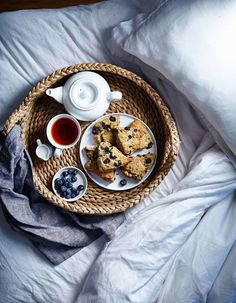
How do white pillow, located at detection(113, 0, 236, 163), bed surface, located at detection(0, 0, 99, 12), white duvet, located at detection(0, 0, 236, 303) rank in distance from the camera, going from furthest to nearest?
bed surface, located at detection(0, 0, 99, 12), white duvet, located at detection(0, 0, 236, 303), white pillow, located at detection(113, 0, 236, 163)

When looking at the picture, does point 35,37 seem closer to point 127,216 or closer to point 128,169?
point 128,169

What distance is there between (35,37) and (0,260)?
1.90 feet

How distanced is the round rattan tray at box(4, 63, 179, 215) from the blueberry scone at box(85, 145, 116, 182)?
39 mm

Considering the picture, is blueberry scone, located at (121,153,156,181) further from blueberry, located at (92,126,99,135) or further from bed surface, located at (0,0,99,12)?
bed surface, located at (0,0,99,12)

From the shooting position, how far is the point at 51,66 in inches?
47.3

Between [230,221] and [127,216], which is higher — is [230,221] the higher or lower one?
the lower one

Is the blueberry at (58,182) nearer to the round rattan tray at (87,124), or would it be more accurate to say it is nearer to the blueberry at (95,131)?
the round rattan tray at (87,124)

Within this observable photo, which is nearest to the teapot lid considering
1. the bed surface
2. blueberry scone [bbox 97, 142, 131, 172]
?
blueberry scone [bbox 97, 142, 131, 172]

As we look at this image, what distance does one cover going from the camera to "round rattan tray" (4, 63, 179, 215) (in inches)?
44.3

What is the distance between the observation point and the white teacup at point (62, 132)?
3.72ft

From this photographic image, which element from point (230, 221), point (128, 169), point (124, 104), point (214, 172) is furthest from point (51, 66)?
point (230, 221)

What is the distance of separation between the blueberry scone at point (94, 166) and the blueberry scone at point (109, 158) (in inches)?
0.8

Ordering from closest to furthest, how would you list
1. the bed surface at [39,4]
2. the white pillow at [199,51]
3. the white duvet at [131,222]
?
the white pillow at [199,51]
the white duvet at [131,222]
the bed surface at [39,4]

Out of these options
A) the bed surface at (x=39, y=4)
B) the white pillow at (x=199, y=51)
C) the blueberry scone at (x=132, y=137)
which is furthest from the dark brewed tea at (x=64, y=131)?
the bed surface at (x=39, y=4)
